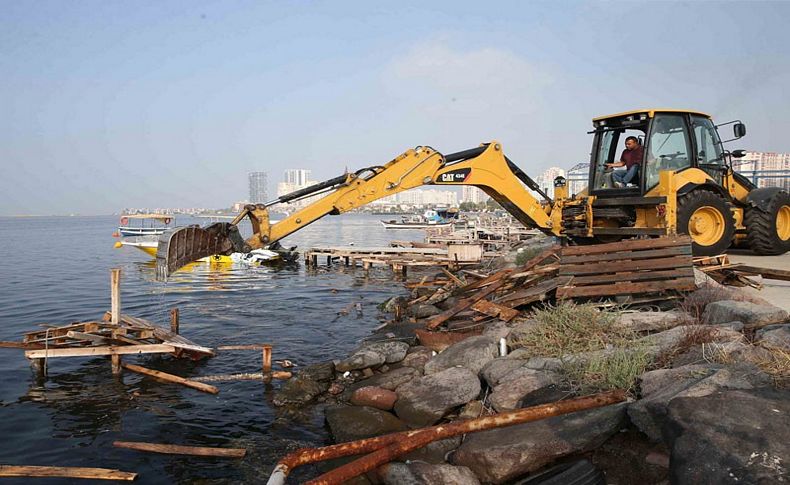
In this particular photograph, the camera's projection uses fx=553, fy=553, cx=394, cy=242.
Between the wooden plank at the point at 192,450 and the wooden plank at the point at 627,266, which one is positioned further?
the wooden plank at the point at 627,266

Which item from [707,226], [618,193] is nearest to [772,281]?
[707,226]

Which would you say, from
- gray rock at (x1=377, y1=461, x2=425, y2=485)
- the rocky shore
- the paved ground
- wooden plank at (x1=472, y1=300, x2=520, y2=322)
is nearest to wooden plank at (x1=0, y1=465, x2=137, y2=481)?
the rocky shore

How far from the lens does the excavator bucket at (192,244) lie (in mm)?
8195

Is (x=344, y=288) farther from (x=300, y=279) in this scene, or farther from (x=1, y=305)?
(x=1, y=305)

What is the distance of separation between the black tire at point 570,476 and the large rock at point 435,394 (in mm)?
2111

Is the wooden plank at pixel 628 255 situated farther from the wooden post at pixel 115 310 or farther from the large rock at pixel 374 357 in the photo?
the wooden post at pixel 115 310

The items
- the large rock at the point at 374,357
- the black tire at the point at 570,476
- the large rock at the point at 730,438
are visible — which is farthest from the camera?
the large rock at the point at 374,357

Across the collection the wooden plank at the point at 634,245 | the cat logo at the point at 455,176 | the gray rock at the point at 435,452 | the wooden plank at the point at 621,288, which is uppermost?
the cat logo at the point at 455,176

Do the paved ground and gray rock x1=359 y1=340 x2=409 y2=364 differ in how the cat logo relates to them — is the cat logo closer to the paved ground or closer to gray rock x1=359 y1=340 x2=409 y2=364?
gray rock x1=359 y1=340 x2=409 y2=364

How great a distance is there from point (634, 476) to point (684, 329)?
9.28ft

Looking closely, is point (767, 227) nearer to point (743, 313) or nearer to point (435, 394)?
point (743, 313)

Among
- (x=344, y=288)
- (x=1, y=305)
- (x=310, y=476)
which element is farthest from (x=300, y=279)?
(x=310, y=476)

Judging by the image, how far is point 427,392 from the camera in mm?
7281

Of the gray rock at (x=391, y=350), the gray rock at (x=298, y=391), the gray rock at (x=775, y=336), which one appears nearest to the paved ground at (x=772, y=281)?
the gray rock at (x=775, y=336)
